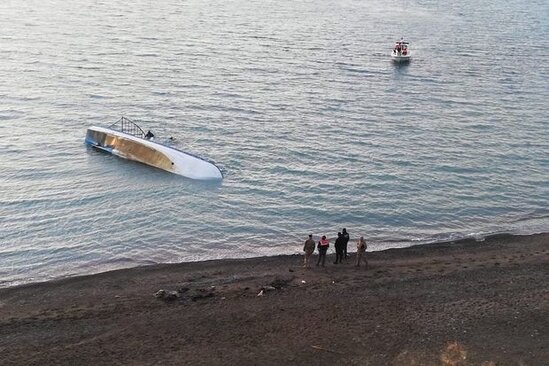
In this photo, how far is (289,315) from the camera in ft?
85.8

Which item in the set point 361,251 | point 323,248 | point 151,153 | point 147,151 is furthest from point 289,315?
point 147,151

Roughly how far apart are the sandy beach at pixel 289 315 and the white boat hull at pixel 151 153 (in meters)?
12.0

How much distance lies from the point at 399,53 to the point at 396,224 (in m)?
48.5

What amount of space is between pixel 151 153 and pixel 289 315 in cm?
2379

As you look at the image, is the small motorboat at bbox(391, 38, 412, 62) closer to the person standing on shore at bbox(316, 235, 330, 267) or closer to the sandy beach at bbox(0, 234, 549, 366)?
the sandy beach at bbox(0, 234, 549, 366)

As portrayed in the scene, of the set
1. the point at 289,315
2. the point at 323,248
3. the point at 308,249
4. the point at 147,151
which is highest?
the point at 147,151

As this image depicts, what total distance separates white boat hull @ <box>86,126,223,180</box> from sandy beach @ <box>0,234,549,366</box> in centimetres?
1198

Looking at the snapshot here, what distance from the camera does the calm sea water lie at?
3841 centimetres

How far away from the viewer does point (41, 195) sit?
41.7 meters

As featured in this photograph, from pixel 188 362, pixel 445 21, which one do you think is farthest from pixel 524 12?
pixel 188 362

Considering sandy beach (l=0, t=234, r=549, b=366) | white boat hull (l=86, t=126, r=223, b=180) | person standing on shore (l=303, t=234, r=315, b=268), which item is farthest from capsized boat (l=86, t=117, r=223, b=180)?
person standing on shore (l=303, t=234, r=315, b=268)

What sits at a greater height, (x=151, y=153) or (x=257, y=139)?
(x=257, y=139)

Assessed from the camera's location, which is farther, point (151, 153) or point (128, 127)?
point (128, 127)

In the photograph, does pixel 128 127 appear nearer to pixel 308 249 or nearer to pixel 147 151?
pixel 147 151
